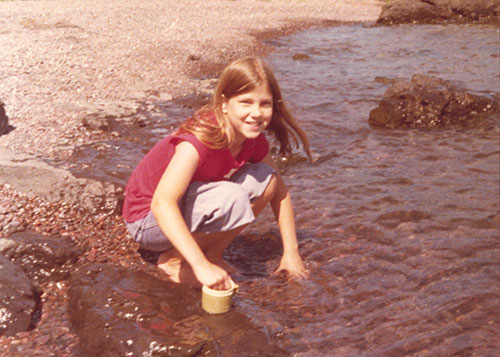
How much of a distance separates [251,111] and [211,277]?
39.1 inches

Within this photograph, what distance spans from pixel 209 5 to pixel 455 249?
51.6 feet

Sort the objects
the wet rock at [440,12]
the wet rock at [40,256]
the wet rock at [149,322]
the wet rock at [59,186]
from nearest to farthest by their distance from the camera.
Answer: the wet rock at [149,322], the wet rock at [40,256], the wet rock at [59,186], the wet rock at [440,12]

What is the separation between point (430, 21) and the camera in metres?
17.5

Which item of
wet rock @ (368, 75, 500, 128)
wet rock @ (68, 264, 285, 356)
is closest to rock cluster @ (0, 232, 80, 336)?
wet rock @ (68, 264, 285, 356)

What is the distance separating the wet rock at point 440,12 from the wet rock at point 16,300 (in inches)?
630

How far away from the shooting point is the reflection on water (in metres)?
3.08

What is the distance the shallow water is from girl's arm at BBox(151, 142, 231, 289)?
0.37 metres

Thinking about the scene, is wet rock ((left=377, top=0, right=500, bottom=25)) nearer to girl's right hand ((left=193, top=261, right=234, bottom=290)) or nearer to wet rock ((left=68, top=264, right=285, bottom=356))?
wet rock ((left=68, top=264, right=285, bottom=356))

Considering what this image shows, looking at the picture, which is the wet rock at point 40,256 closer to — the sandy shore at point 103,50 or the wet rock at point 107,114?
the sandy shore at point 103,50

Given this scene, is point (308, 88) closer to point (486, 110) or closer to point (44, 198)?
point (486, 110)

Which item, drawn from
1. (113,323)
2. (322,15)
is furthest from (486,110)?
(322,15)

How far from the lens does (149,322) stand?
301 centimetres

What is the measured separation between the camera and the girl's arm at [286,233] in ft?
12.3

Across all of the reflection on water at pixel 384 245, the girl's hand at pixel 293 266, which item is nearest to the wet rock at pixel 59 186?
the reflection on water at pixel 384 245
